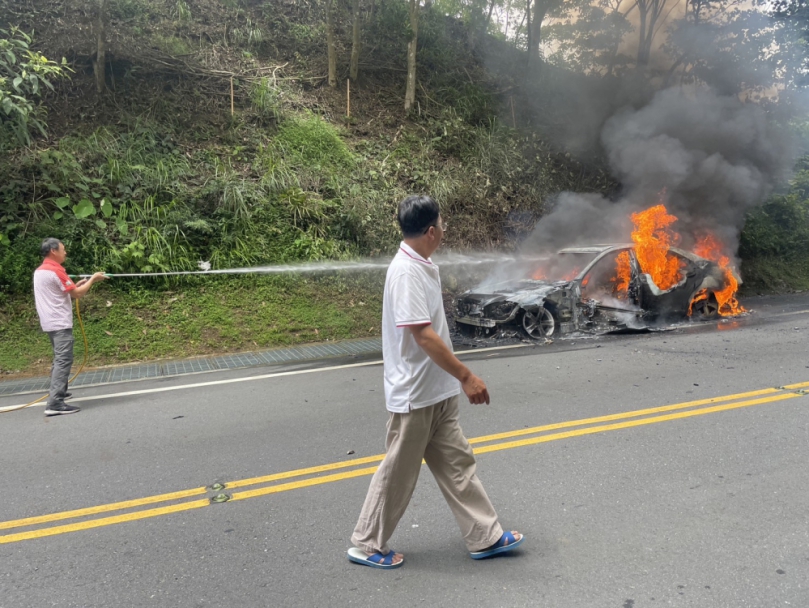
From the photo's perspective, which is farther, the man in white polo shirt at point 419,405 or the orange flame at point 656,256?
the orange flame at point 656,256

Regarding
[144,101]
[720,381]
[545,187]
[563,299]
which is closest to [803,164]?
[545,187]

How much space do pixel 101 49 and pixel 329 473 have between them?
12.1 metres

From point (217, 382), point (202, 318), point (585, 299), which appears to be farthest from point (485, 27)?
point (217, 382)

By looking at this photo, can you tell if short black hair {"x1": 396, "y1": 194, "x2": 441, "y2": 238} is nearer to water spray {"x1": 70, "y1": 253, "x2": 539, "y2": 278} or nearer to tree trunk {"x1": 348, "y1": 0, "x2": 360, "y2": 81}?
water spray {"x1": 70, "y1": 253, "x2": 539, "y2": 278}

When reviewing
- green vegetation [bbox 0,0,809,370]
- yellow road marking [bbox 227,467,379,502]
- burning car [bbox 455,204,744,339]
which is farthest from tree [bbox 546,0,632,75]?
yellow road marking [bbox 227,467,379,502]

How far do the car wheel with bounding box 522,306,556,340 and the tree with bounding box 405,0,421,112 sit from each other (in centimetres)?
920

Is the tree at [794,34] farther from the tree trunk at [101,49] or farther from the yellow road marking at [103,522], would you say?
the yellow road marking at [103,522]

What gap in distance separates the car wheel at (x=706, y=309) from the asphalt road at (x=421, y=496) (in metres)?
3.77

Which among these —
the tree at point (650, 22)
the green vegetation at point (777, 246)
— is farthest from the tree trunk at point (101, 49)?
the green vegetation at point (777, 246)

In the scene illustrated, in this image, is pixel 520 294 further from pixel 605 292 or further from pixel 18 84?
pixel 18 84

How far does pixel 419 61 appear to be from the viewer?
17328 millimetres

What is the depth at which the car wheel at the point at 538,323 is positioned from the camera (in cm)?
863

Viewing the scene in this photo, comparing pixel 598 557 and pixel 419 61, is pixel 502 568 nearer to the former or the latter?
pixel 598 557

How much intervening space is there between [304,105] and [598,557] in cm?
1390
